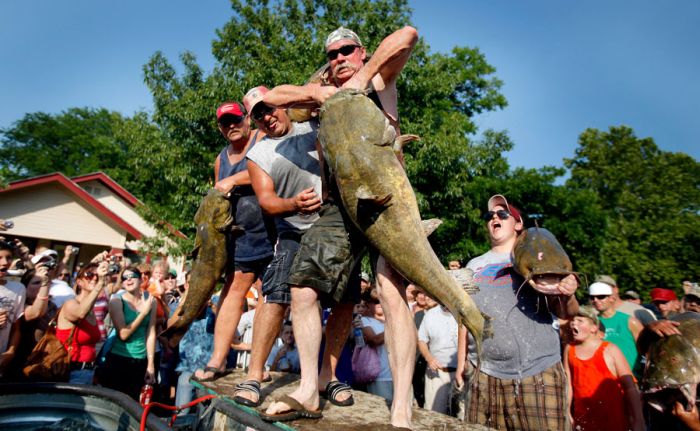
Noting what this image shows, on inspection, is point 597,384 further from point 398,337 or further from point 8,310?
point 8,310

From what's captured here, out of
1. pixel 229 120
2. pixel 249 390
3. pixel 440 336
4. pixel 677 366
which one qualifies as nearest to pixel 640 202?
pixel 440 336

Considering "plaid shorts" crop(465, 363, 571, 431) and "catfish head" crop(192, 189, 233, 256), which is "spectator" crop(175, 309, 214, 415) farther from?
"plaid shorts" crop(465, 363, 571, 431)

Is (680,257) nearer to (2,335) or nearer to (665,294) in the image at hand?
(665,294)

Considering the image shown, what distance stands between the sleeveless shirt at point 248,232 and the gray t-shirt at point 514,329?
184 cm

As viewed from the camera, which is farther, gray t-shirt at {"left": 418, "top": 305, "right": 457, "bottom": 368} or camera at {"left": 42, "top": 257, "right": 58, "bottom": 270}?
gray t-shirt at {"left": 418, "top": 305, "right": 457, "bottom": 368}

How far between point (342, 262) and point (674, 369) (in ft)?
8.35

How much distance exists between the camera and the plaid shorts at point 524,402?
3334 millimetres

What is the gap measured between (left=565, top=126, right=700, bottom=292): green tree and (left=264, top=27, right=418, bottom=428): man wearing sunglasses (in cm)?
1401

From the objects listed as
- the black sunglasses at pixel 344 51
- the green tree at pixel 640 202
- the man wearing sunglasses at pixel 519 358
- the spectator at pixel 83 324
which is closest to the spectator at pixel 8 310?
the spectator at pixel 83 324

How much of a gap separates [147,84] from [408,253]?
49.7 ft

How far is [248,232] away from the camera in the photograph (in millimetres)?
4000

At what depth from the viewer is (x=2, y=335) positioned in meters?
4.50

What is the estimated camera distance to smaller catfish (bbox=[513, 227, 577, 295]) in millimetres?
3148

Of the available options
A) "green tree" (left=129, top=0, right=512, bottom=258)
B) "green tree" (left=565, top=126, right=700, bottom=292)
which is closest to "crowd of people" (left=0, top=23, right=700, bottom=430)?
"green tree" (left=129, top=0, right=512, bottom=258)
